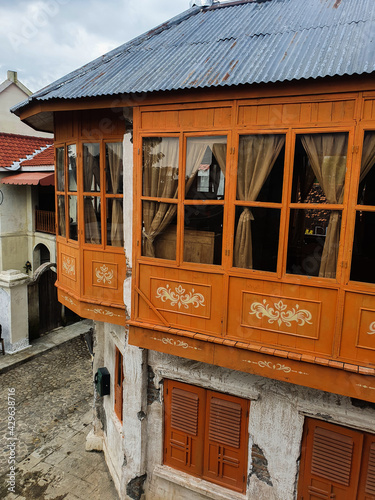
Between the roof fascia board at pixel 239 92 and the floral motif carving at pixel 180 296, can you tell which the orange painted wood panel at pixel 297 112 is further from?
the floral motif carving at pixel 180 296

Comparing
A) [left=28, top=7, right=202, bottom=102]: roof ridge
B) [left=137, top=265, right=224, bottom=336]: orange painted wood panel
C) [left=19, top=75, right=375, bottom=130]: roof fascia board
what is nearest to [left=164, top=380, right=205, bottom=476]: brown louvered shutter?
[left=137, top=265, right=224, bottom=336]: orange painted wood panel

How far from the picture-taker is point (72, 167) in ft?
20.2

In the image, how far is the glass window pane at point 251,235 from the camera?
434 cm

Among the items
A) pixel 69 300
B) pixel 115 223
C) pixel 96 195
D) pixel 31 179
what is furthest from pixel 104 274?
pixel 31 179

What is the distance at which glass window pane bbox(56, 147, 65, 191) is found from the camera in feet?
21.2

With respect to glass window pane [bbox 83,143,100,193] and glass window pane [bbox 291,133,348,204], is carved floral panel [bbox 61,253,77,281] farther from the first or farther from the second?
glass window pane [bbox 291,133,348,204]

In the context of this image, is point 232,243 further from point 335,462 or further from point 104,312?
point 335,462

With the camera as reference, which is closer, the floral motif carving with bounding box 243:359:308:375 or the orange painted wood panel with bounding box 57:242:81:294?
the floral motif carving with bounding box 243:359:308:375

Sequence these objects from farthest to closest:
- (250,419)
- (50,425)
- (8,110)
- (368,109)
→ 1. (8,110)
2. (50,425)
3. (250,419)
4. (368,109)

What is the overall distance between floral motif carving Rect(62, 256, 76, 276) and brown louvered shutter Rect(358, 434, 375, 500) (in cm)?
496

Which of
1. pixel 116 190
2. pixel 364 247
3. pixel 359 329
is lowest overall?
pixel 359 329

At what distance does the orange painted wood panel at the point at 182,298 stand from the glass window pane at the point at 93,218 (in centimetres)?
146

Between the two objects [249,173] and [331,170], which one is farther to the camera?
[249,173]

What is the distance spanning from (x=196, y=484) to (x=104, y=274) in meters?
3.54
